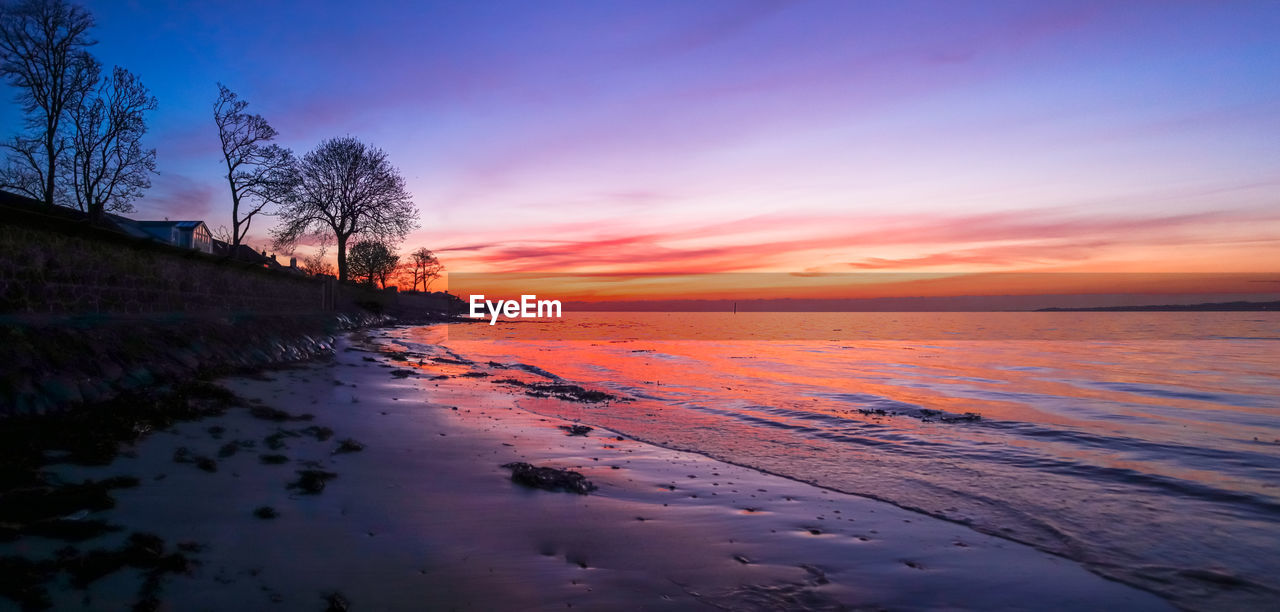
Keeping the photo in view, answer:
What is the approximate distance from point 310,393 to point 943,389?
56.6 feet

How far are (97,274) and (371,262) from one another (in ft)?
186

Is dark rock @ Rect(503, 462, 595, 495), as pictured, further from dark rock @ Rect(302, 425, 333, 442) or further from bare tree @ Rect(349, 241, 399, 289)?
bare tree @ Rect(349, 241, 399, 289)

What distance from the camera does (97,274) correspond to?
10.4 metres

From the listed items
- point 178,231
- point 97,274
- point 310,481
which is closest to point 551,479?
point 310,481

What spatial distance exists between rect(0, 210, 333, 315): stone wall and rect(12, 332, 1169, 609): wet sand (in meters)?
4.77

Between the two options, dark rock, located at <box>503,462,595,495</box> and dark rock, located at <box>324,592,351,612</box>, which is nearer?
dark rock, located at <box>324,592,351,612</box>

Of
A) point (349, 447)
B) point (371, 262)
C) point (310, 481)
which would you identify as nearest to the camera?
point (310, 481)

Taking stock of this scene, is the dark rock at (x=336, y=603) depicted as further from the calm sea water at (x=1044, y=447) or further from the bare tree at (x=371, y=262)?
the bare tree at (x=371, y=262)

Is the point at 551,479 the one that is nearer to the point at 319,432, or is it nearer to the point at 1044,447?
the point at 319,432

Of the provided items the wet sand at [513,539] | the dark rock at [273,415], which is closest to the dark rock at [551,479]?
the wet sand at [513,539]

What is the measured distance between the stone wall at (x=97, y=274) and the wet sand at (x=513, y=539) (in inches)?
188

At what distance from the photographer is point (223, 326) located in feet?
38.1

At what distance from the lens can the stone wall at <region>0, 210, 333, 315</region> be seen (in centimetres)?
835

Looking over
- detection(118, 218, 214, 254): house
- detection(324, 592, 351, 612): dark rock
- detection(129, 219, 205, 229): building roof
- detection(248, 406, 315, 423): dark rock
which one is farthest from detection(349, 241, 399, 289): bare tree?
detection(324, 592, 351, 612): dark rock
